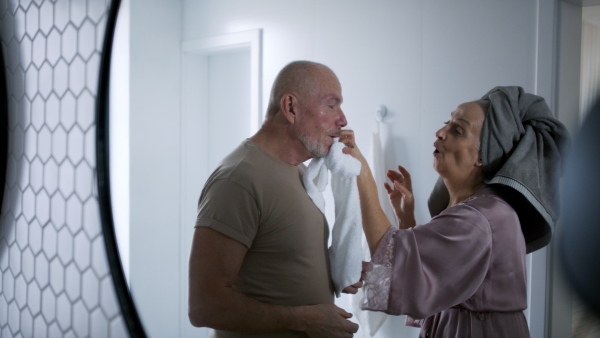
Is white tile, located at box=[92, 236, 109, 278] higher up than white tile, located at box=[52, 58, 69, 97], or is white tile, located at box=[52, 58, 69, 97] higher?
white tile, located at box=[52, 58, 69, 97]

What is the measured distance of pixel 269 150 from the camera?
21.6 inches

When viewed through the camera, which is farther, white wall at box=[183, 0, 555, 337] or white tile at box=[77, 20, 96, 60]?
white wall at box=[183, 0, 555, 337]

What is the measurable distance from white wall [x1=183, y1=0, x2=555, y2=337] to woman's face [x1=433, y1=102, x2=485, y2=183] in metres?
0.02

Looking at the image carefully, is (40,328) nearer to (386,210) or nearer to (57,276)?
(57,276)

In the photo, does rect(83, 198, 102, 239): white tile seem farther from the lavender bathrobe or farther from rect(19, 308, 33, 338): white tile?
the lavender bathrobe

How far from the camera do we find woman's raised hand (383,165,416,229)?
622mm

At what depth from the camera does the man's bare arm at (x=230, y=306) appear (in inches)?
19.0

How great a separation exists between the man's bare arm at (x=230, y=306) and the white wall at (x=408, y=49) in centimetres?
18

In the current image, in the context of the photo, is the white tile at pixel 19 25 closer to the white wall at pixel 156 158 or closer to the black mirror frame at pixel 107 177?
the black mirror frame at pixel 107 177

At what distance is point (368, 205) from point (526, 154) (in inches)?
6.8

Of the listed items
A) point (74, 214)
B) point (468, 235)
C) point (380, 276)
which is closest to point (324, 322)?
point (380, 276)

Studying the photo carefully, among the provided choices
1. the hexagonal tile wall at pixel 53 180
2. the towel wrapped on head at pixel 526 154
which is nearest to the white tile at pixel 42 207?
the hexagonal tile wall at pixel 53 180

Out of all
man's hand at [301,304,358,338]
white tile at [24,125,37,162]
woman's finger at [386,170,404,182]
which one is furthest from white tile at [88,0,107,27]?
woman's finger at [386,170,404,182]

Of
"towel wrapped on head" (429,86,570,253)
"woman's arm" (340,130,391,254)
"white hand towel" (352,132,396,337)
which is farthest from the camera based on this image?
"white hand towel" (352,132,396,337)
